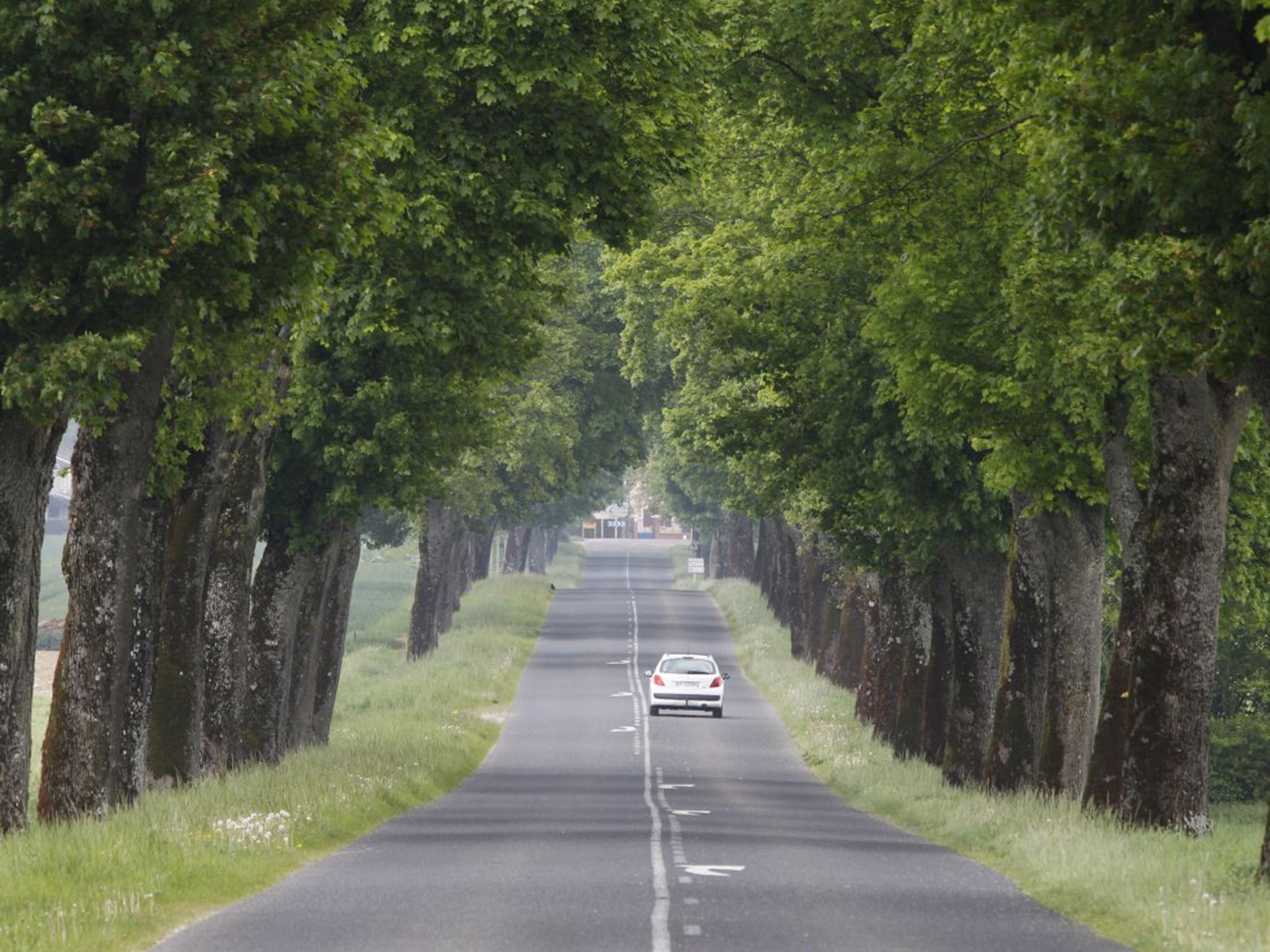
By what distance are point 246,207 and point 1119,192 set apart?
6750mm

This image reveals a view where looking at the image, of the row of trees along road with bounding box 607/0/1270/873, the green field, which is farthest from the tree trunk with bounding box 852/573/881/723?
the green field

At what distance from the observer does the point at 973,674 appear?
34375 millimetres

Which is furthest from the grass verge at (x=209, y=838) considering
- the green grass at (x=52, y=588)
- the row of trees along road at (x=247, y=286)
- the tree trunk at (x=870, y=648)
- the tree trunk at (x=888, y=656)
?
the green grass at (x=52, y=588)

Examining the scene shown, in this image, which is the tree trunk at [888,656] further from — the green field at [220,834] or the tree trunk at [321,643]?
the tree trunk at [321,643]

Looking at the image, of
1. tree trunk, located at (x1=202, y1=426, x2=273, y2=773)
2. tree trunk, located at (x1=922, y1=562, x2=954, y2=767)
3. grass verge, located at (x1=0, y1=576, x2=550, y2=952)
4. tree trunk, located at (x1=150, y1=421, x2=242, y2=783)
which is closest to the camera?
grass verge, located at (x1=0, y1=576, x2=550, y2=952)

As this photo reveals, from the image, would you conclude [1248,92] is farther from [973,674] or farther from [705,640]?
[705,640]

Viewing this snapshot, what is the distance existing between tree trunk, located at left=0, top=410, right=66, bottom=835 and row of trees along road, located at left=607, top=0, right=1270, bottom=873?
8.31 metres

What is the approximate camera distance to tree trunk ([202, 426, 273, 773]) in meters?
29.0

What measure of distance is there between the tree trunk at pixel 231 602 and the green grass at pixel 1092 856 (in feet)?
29.8

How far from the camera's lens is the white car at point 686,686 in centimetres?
5556

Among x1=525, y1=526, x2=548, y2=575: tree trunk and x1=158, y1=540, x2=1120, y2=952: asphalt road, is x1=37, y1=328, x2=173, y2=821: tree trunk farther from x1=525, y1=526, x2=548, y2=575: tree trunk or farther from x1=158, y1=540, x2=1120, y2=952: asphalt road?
x1=525, y1=526, x2=548, y2=575: tree trunk

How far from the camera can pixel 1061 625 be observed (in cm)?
2794

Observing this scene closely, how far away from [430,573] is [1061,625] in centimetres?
3946

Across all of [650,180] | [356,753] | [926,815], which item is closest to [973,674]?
[926,815]
